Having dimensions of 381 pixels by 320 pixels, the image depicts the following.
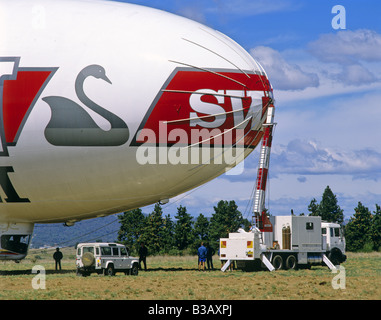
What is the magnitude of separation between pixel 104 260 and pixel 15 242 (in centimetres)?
473

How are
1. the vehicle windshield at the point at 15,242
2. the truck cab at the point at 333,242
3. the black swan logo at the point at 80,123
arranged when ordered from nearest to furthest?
the black swan logo at the point at 80,123 < the vehicle windshield at the point at 15,242 < the truck cab at the point at 333,242

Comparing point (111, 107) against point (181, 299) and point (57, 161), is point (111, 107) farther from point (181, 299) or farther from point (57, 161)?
point (181, 299)

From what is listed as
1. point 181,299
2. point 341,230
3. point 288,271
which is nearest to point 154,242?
point 341,230

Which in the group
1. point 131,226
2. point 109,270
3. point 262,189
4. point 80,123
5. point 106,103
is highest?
point 106,103

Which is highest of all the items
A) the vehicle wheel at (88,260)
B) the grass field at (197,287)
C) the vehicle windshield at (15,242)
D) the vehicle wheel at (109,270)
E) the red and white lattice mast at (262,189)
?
the red and white lattice mast at (262,189)

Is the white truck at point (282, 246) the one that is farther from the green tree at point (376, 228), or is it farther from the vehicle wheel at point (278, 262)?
the green tree at point (376, 228)

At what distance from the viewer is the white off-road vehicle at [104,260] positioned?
3096 cm

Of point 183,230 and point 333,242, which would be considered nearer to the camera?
point 333,242

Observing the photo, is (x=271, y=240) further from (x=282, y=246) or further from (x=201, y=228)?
(x=201, y=228)

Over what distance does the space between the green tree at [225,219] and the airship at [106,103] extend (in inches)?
2657

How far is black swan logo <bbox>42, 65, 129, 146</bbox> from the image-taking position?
24.7 metres

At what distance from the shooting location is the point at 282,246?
3491 cm

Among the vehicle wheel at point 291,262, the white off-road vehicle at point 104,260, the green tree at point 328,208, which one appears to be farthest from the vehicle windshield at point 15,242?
the green tree at point 328,208

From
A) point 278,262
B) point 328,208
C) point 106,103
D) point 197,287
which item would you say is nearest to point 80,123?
point 106,103
